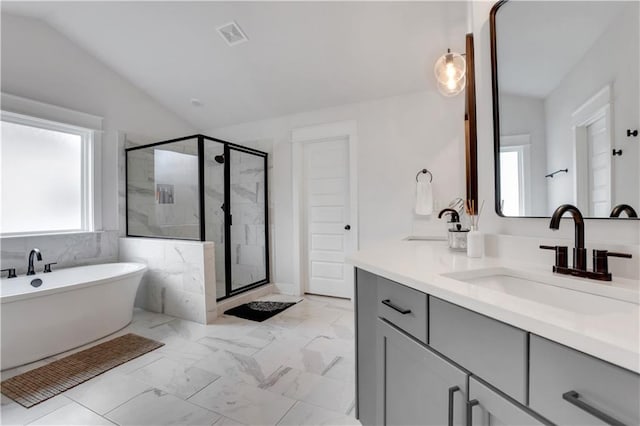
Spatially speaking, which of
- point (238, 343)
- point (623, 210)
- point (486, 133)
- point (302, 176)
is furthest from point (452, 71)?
point (238, 343)

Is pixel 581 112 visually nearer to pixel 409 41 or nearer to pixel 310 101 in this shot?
pixel 409 41

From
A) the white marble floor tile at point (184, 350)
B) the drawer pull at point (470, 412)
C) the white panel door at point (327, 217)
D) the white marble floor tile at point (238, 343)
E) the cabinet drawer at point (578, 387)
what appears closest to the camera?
the cabinet drawer at point (578, 387)

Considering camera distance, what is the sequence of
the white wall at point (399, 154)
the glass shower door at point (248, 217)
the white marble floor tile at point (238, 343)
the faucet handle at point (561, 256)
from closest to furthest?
the faucet handle at point (561, 256) < the white marble floor tile at point (238, 343) < the white wall at point (399, 154) < the glass shower door at point (248, 217)

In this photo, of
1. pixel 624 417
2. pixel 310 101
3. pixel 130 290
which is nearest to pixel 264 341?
pixel 130 290

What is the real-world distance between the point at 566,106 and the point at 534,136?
148 millimetres

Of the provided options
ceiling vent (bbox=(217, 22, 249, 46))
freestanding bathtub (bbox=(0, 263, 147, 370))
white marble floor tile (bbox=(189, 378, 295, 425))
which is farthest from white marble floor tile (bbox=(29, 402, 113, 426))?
ceiling vent (bbox=(217, 22, 249, 46))

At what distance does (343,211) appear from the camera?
3.73 meters

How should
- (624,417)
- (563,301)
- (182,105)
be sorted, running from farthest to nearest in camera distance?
(182,105), (563,301), (624,417)

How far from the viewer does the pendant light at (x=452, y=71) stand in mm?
1907

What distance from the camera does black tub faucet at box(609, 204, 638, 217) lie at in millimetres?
943

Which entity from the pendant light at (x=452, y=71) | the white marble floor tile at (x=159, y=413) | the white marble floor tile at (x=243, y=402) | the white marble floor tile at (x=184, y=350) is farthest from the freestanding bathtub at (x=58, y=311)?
the pendant light at (x=452, y=71)

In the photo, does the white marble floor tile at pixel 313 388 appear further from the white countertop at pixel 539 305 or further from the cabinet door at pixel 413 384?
the white countertop at pixel 539 305

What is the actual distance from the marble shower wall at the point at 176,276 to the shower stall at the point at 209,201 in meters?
0.24

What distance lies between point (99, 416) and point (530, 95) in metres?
2.70
